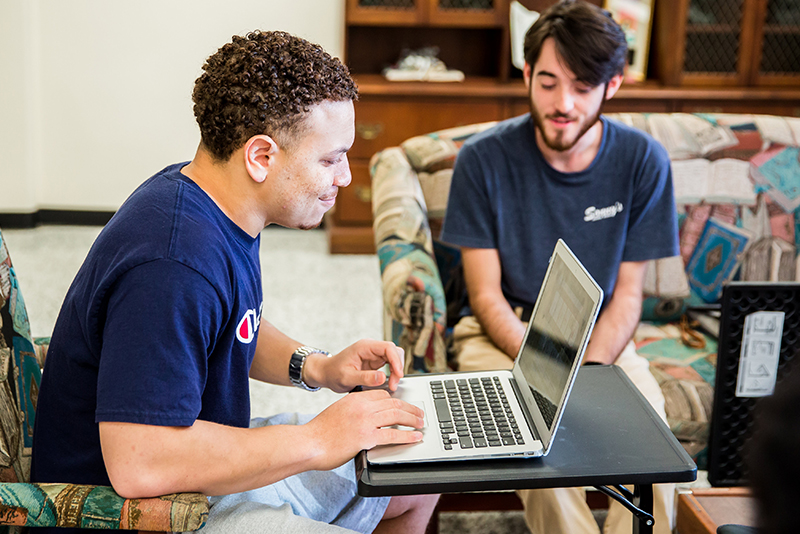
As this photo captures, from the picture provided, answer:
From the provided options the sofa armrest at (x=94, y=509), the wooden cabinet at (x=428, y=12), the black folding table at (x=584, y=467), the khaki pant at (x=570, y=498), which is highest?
the wooden cabinet at (x=428, y=12)

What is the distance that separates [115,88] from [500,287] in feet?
10.5

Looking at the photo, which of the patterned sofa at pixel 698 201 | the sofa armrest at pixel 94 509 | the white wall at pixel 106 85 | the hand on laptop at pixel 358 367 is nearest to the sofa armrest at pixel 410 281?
the patterned sofa at pixel 698 201

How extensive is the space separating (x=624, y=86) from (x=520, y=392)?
3170 millimetres

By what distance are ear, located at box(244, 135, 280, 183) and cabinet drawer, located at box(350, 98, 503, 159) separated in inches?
115

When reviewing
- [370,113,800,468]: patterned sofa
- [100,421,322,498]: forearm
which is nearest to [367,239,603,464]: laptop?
[100,421,322,498]: forearm

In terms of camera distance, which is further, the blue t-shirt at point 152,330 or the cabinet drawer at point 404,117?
the cabinet drawer at point 404,117

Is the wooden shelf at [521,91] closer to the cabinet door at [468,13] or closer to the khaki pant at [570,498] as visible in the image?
the cabinet door at [468,13]

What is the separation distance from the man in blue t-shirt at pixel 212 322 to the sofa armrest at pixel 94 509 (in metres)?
0.02

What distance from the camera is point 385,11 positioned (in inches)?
158

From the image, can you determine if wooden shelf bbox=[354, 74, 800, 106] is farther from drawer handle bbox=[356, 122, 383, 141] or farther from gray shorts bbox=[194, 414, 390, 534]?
gray shorts bbox=[194, 414, 390, 534]

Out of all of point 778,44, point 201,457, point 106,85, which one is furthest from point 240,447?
point 778,44

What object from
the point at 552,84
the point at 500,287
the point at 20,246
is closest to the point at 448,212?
the point at 500,287

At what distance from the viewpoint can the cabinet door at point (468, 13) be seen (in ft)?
13.3

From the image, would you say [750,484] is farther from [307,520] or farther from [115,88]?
[115,88]
